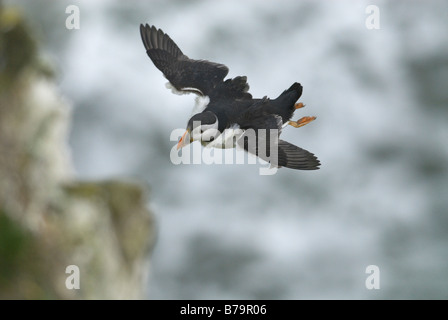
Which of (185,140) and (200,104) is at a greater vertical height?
(200,104)

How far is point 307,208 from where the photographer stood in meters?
14.5

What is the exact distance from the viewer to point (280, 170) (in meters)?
14.1

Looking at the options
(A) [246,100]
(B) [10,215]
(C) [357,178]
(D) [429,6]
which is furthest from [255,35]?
(A) [246,100]

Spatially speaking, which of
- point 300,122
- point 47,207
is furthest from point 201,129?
point 47,207

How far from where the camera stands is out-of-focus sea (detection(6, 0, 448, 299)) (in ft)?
45.1

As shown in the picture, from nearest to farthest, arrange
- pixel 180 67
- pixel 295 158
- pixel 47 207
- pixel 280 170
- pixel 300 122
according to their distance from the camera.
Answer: pixel 295 158, pixel 300 122, pixel 180 67, pixel 47 207, pixel 280 170

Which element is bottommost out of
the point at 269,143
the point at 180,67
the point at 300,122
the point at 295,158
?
the point at 295,158

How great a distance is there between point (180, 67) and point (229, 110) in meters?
0.87

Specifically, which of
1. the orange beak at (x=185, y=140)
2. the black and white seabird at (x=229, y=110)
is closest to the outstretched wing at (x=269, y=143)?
the black and white seabird at (x=229, y=110)

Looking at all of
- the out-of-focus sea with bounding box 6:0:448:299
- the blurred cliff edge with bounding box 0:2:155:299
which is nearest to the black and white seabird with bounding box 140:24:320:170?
the blurred cliff edge with bounding box 0:2:155:299

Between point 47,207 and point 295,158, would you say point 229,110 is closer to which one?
point 295,158

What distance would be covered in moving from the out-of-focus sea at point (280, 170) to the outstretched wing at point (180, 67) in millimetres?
7537

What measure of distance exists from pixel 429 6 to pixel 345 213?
7182mm

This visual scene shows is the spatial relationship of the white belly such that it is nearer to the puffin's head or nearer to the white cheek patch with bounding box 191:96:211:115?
the puffin's head
